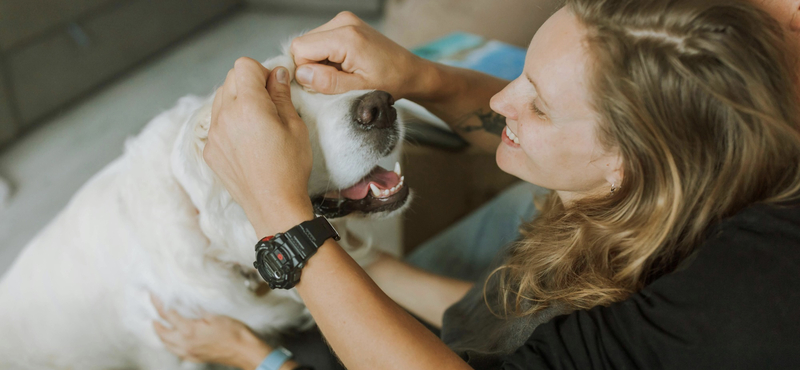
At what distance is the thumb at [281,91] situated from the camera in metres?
0.99

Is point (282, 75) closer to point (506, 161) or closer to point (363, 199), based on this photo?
point (363, 199)

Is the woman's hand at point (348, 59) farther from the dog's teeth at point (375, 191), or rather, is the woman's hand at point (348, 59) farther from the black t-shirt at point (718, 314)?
the black t-shirt at point (718, 314)

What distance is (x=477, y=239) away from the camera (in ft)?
5.60

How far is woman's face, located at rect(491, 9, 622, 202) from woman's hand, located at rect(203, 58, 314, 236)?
0.41 metres

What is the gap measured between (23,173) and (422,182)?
1.59 m

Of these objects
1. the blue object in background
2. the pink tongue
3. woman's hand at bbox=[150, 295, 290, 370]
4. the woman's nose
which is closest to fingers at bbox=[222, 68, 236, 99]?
the pink tongue

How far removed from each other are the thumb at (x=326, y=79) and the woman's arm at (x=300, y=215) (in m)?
0.15

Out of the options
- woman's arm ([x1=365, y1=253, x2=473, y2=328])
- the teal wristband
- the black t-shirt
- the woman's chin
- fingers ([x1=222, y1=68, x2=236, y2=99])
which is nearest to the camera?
the black t-shirt

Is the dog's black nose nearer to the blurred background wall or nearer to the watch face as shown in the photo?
the watch face

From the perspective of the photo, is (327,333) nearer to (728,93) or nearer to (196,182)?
(196,182)

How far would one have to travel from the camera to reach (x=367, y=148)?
3.87 feet

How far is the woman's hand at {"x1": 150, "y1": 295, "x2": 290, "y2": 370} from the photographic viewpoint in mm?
1300

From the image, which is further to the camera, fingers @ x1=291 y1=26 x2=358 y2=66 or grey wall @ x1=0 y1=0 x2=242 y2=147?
grey wall @ x1=0 y1=0 x2=242 y2=147

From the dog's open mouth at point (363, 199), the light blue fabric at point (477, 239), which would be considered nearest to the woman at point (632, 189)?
the dog's open mouth at point (363, 199)
